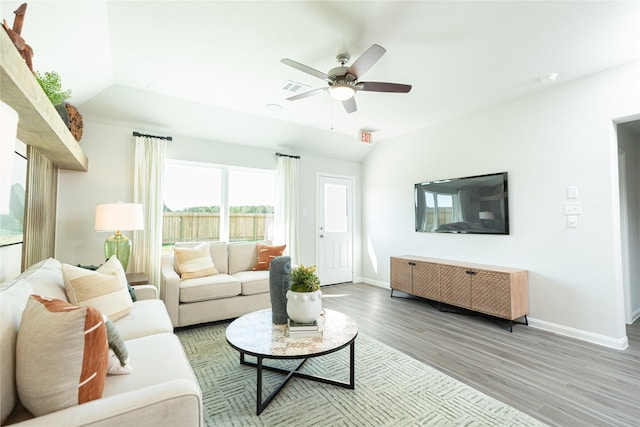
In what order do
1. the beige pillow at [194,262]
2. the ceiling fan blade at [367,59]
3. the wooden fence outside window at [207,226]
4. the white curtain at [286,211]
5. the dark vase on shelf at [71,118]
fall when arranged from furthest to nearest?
the white curtain at [286,211] < the wooden fence outside window at [207,226] < the beige pillow at [194,262] < the dark vase on shelf at [71,118] < the ceiling fan blade at [367,59]

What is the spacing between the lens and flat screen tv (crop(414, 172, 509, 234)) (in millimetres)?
3609

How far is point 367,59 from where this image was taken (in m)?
2.11

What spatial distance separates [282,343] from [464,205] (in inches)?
127

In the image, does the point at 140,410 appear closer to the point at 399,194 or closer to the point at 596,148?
the point at 596,148

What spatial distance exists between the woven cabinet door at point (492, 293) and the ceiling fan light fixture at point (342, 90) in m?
2.49

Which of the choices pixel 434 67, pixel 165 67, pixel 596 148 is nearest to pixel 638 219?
pixel 596 148

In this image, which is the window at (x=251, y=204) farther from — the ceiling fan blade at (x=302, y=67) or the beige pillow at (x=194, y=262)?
the ceiling fan blade at (x=302, y=67)

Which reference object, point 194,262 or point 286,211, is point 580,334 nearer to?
point 286,211

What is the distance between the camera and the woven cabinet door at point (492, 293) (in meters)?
3.10

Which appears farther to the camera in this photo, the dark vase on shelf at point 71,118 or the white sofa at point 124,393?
the dark vase on shelf at point 71,118

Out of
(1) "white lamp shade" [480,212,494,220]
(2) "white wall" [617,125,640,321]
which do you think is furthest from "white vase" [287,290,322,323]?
(2) "white wall" [617,125,640,321]

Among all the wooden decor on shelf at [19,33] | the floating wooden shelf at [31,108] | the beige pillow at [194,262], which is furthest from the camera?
the beige pillow at [194,262]

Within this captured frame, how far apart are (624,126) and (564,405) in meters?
3.52

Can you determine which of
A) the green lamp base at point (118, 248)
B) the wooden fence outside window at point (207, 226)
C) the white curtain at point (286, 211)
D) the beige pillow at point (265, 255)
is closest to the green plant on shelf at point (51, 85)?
the green lamp base at point (118, 248)
